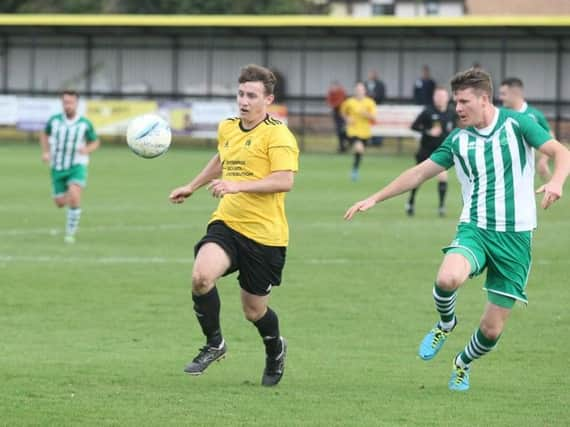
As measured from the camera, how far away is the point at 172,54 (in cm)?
4612

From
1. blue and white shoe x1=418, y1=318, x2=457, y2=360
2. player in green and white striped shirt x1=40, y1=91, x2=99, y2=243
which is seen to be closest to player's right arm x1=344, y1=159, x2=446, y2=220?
blue and white shoe x1=418, y1=318, x2=457, y2=360

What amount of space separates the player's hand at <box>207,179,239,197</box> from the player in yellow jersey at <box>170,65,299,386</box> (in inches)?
11.2

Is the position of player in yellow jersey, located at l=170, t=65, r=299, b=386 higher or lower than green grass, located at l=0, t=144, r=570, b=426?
higher

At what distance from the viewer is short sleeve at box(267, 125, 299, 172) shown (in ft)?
29.2

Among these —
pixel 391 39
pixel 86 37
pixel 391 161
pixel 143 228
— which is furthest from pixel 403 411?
pixel 86 37

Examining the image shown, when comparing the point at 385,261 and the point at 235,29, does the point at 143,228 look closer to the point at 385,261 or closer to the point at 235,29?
the point at 385,261

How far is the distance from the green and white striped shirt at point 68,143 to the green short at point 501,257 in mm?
10898

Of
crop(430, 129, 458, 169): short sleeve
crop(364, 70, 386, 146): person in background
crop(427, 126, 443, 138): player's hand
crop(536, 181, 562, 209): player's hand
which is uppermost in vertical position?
crop(430, 129, 458, 169): short sleeve

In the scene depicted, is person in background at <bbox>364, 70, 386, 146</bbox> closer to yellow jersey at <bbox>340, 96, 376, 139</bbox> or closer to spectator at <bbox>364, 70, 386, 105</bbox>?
spectator at <bbox>364, 70, 386, 105</bbox>

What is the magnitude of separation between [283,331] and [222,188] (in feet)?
11.8

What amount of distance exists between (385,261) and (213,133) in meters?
25.0

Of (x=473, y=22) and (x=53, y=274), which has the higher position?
(x=473, y=22)

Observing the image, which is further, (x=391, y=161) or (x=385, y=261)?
(x=391, y=161)

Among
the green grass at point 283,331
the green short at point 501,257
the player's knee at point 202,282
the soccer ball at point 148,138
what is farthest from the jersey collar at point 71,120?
the green short at point 501,257
